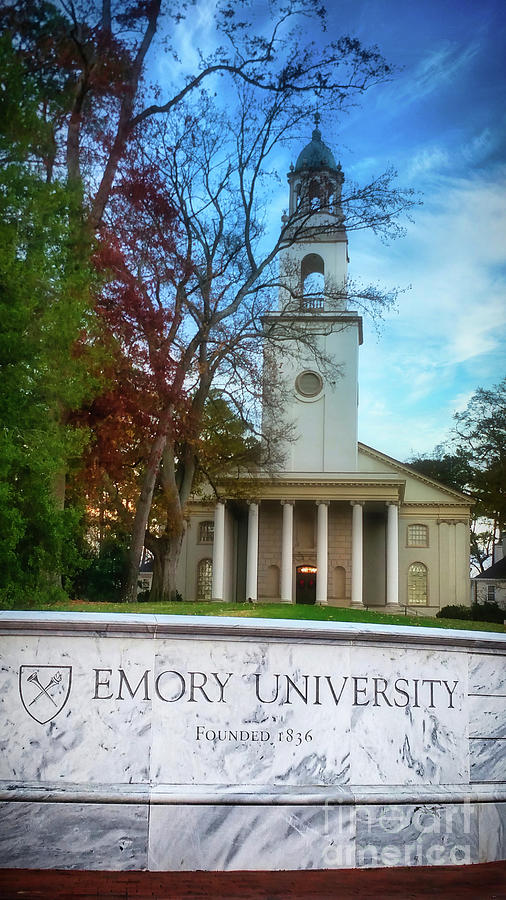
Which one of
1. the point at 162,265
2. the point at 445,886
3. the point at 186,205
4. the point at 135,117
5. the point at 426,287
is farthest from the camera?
the point at 426,287

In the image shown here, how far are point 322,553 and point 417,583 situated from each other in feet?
24.0

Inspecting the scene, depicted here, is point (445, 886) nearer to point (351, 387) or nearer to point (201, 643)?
point (201, 643)

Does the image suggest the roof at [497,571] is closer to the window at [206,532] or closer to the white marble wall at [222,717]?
the window at [206,532]

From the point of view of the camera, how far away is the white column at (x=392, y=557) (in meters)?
44.0

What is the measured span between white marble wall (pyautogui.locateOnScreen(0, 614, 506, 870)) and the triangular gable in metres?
41.9

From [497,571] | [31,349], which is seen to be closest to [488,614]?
[497,571]

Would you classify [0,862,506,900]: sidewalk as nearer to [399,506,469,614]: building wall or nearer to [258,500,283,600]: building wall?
[258,500,283,600]: building wall

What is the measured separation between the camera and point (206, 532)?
48.9 meters

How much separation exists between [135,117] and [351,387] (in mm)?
28456

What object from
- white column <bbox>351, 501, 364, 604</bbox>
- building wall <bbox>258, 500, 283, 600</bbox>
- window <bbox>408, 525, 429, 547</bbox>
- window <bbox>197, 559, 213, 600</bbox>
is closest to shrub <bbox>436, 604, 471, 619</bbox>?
white column <bbox>351, 501, 364, 604</bbox>

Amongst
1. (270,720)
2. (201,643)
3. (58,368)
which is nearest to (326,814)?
(270,720)

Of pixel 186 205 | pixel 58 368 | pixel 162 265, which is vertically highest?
pixel 186 205

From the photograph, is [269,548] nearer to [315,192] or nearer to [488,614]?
[488,614]

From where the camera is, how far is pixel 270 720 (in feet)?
17.8
